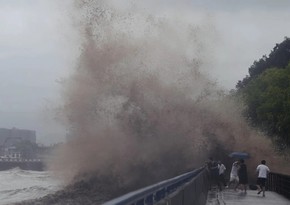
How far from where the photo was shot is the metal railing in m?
29.6

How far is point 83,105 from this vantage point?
162 ft

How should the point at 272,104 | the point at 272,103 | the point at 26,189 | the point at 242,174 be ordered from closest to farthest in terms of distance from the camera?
the point at 242,174
the point at 26,189
the point at 272,104
the point at 272,103

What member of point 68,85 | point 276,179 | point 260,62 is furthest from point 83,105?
point 260,62

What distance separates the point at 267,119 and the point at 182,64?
1974cm

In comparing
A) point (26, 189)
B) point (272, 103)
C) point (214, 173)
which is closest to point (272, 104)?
point (272, 103)

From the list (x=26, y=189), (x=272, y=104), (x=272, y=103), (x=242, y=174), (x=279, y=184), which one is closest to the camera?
(x=242, y=174)

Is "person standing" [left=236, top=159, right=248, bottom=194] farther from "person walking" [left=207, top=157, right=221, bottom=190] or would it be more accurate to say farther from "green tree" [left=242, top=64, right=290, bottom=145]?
"green tree" [left=242, top=64, right=290, bottom=145]

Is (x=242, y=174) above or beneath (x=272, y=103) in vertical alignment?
beneath

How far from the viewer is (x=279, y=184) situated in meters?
33.5

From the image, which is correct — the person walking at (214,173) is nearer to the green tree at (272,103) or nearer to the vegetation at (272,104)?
the vegetation at (272,104)

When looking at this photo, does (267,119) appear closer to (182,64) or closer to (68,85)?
(182,64)

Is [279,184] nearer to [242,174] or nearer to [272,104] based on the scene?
[242,174]

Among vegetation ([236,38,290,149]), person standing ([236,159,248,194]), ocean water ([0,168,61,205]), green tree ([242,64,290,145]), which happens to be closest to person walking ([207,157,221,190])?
person standing ([236,159,248,194])

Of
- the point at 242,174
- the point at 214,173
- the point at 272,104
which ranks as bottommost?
the point at 214,173
